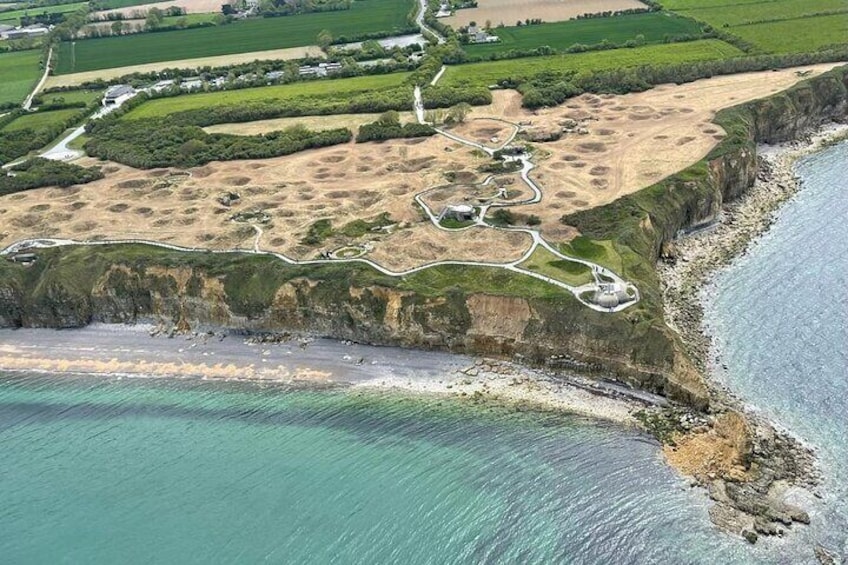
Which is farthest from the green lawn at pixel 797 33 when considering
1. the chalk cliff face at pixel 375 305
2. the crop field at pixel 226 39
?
the crop field at pixel 226 39

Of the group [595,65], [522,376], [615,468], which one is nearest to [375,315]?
[522,376]

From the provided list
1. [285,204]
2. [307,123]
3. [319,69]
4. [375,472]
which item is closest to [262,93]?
[319,69]

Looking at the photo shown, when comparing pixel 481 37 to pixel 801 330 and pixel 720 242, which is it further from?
pixel 801 330

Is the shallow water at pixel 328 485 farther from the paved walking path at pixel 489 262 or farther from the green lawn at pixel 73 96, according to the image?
the green lawn at pixel 73 96

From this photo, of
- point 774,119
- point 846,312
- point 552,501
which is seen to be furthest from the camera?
point 774,119

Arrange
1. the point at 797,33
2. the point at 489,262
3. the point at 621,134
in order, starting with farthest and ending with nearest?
1. the point at 797,33
2. the point at 621,134
3. the point at 489,262

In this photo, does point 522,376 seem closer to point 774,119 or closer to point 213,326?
point 213,326
